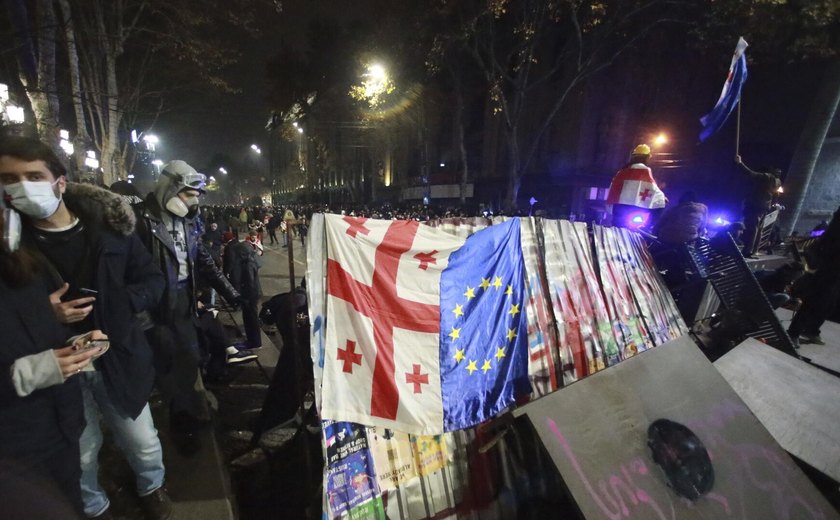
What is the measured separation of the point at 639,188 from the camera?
5.55 m

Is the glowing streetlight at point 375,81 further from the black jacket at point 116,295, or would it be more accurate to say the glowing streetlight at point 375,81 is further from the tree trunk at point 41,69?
the black jacket at point 116,295

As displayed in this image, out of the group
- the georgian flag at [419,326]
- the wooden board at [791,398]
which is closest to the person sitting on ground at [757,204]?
the wooden board at [791,398]

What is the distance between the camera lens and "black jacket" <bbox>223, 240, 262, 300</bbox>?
529cm

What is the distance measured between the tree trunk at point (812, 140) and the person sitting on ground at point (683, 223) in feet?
43.3

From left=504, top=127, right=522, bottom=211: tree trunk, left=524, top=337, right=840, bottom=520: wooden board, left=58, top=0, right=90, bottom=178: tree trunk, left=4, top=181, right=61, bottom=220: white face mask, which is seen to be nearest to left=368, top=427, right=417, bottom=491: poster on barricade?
left=524, top=337, right=840, bottom=520: wooden board

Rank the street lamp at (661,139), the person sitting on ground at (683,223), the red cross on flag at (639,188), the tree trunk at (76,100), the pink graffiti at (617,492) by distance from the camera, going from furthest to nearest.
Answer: the street lamp at (661,139), the tree trunk at (76,100), the red cross on flag at (639,188), the person sitting on ground at (683,223), the pink graffiti at (617,492)

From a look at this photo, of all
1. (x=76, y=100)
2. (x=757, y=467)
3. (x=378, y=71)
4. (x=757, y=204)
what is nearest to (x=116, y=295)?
(x=757, y=467)

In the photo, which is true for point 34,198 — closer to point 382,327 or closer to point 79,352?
point 79,352

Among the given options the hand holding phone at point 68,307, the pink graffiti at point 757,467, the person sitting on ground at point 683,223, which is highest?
the person sitting on ground at point 683,223

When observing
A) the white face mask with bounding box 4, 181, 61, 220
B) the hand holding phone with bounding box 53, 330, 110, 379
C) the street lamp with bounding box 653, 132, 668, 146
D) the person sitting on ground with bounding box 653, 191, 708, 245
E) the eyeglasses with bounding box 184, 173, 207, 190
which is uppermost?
the street lamp with bounding box 653, 132, 668, 146

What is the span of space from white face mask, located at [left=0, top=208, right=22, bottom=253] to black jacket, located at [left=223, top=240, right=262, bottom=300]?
3720 millimetres

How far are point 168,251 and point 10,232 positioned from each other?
4.98ft

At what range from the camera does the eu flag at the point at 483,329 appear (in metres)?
2.63

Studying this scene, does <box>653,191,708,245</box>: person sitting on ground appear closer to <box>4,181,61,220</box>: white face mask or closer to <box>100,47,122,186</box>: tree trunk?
<box>4,181,61,220</box>: white face mask
